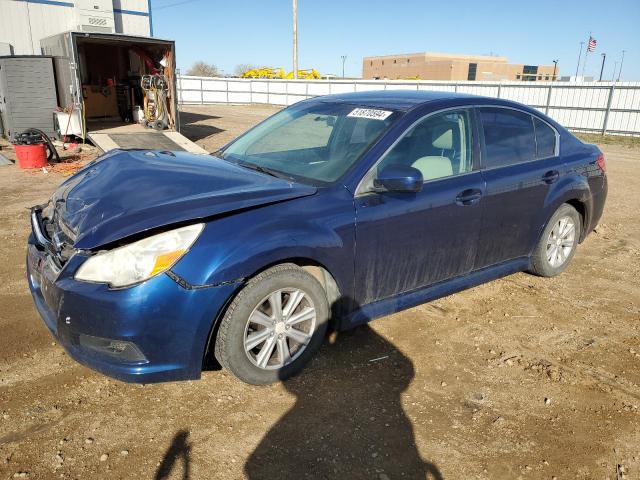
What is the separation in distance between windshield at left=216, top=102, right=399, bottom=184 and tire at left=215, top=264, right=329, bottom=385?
2.41ft

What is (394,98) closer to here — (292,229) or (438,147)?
(438,147)

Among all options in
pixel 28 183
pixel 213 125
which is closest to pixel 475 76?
pixel 213 125

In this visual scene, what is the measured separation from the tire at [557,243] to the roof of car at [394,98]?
55.6 inches

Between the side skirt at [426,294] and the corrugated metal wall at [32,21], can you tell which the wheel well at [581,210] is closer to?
the side skirt at [426,294]

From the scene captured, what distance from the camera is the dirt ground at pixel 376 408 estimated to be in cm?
242

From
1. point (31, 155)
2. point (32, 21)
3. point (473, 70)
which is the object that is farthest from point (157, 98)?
point (473, 70)

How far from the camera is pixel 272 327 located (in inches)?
113

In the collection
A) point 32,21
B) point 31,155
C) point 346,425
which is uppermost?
point 32,21

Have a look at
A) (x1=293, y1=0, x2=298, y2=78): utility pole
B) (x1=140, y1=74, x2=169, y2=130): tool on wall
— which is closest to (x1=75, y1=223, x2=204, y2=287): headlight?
(x1=140, y1=74, x2=169, y2=130): tool on wall

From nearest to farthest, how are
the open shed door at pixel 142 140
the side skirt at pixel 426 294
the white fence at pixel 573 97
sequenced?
the side skirt at pixel 426 294, the open shed door at pixel 142 140, the white fence at pixel 573 97

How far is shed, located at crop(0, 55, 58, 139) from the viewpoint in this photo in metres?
12.4

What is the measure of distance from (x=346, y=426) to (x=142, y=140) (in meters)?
10.4

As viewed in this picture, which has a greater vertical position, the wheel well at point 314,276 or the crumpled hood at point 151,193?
the crumpled hood at point 151,193

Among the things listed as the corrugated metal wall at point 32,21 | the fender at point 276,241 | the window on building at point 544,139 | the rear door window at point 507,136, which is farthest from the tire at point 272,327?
the corrugated metal wall at point 32,21
